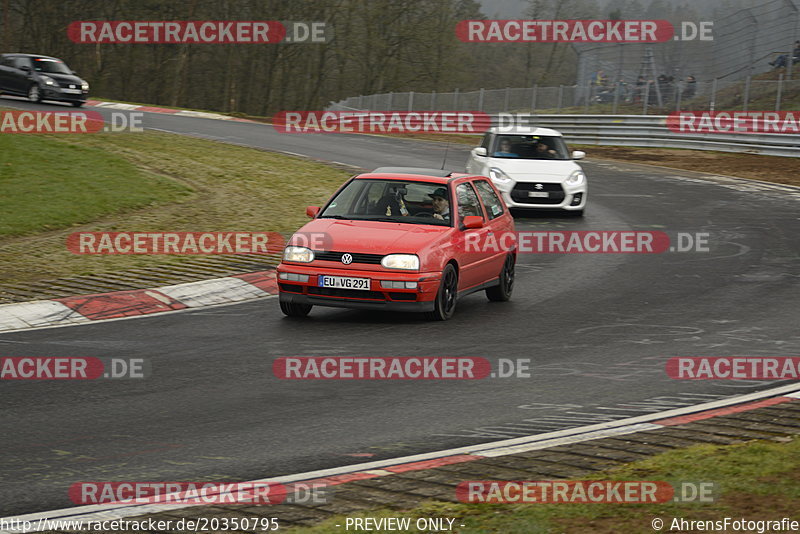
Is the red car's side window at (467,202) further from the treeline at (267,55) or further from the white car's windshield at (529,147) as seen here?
the treeline at (267,55)

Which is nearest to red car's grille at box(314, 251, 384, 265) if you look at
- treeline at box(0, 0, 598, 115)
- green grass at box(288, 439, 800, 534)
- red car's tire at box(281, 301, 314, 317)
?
red car's tire at box(281, 301, 314, 317)

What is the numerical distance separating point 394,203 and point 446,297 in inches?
51.3

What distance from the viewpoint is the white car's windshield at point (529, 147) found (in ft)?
66.0

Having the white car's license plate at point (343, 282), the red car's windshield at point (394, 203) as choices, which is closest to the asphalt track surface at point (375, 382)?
the white car's license plate at point (343, 282)

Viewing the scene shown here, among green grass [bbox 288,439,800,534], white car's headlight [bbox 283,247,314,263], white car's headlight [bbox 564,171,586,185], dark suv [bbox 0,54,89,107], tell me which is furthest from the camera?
dark suv [bbox 0,54,89,107]

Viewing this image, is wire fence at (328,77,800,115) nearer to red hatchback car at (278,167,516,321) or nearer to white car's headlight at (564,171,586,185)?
white car's headlight at (564,171,586,185)

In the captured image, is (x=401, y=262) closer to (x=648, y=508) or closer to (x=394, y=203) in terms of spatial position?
(x=394, y=203)

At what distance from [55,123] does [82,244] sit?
41.5 feet

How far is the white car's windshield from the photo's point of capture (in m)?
20.1

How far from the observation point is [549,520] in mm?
4965

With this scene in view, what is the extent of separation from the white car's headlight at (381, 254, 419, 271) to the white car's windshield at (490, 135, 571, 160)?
393 inches

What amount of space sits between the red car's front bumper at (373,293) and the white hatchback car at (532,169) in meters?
8.93

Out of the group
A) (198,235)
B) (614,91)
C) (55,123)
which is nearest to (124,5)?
(614,91)

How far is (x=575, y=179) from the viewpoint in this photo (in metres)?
19.7
